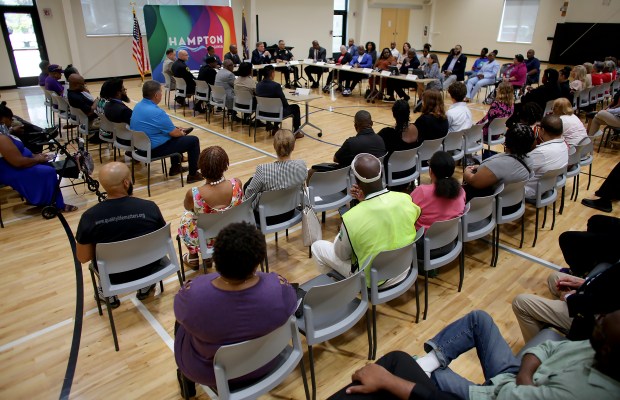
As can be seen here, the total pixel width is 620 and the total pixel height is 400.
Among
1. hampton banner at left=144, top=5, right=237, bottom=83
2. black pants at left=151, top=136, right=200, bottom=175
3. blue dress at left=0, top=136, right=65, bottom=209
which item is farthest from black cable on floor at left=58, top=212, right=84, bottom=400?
hampton banner at left=144, top=5, right=237, bottom=83

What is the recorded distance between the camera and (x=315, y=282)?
2.66m

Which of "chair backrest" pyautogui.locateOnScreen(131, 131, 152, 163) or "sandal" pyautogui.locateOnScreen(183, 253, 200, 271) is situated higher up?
"chair backrest" pyautogui.locateOnScreen(131, 131, 152, 163)

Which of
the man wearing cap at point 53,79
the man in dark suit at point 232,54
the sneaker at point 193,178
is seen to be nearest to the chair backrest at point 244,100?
the sneaker at point 193,178

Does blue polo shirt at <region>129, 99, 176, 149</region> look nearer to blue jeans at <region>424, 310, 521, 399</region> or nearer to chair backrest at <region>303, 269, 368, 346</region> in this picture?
chair backrest at <region>303, 269, 368, 346</region>

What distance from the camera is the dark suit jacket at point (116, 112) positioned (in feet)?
17.6

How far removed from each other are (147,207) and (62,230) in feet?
6.90

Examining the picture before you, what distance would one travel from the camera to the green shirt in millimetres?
1311

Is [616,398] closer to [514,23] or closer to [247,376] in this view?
[247,376]

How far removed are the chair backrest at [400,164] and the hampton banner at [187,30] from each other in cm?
991

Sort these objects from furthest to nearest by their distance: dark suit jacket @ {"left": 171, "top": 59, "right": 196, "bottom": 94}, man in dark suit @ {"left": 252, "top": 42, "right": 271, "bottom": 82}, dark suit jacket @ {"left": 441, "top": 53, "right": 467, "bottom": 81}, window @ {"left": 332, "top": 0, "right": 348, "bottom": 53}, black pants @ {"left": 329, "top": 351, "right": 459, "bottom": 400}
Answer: window @ {"left": 332, "top": 0, "right": 348, "bottom": 53} → man in dark suit @ {"left": 252, "top": 42, "right": 271, "bottom": 82} → dark suit jacket @ {"left": 441, "top": 53, "right": 467, "bottom": 81} → dark suit jacket @ {"left": 171, "top": 59, "right": 196, "bottom": 94} → black pants @ {"left": 329, "top": 351, "right": 459, "bottom": 400}

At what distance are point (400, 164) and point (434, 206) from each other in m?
1.34

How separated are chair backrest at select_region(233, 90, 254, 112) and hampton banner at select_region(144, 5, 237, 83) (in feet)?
19.5

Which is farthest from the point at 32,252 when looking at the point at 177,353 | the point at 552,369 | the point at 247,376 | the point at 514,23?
the point at 514,23

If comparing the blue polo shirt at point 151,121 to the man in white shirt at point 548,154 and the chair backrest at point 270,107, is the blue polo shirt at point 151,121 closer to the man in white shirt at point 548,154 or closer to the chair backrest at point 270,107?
the chair backrest at point 270,107
